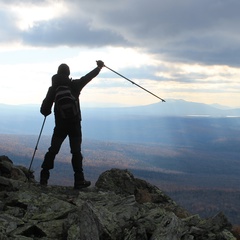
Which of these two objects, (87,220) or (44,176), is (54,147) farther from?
(87,220)

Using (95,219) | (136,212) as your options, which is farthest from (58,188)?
(95,219)

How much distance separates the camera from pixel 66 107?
629 inches

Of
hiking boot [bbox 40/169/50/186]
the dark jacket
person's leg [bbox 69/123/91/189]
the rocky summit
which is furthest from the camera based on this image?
hiking boot [bbox 40/169/50/186]

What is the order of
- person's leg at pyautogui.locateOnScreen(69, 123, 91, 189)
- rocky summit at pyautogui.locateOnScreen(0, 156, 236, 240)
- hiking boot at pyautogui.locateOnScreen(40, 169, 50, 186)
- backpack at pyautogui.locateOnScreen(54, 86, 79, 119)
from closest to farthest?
rocky summit at pyautogui.locateOnScreen(0, 156, 236, 240)
backpack at pyautogui.locateOnScreen(54, 86, 79, 119)
person's leg at pyautogui.locateOnScreen(69, 123, 91, 189)
hiking boot at pyautogui.locateOnScreen(40, 169, 50, 186)

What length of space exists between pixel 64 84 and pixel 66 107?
1.10 m

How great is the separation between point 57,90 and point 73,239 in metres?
7.74

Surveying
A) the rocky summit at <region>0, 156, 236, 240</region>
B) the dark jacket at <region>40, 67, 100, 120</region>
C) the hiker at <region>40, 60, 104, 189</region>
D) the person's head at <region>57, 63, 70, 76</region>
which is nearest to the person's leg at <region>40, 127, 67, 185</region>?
the hiker at <region>40, 60, 104, 189</region>

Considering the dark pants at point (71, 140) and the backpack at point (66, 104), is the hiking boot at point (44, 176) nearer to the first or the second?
the dark pants at point (71, 140)

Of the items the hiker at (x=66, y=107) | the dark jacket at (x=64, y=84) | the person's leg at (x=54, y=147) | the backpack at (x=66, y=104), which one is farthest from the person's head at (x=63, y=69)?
the person's leg at (x=54, y=147)

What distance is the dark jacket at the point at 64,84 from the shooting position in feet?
53.6

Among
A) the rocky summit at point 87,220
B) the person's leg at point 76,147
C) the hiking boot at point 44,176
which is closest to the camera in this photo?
the rocky summit at point 87,220

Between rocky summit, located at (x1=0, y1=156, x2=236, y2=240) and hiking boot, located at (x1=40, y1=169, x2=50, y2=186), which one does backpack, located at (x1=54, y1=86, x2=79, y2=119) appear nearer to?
hiking boot, located at (x1=40, y1=169, x2=50, y2=186)

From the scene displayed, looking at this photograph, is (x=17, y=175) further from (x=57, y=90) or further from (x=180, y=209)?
(x=180, y=209)

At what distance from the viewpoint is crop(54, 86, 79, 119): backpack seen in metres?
16.0
